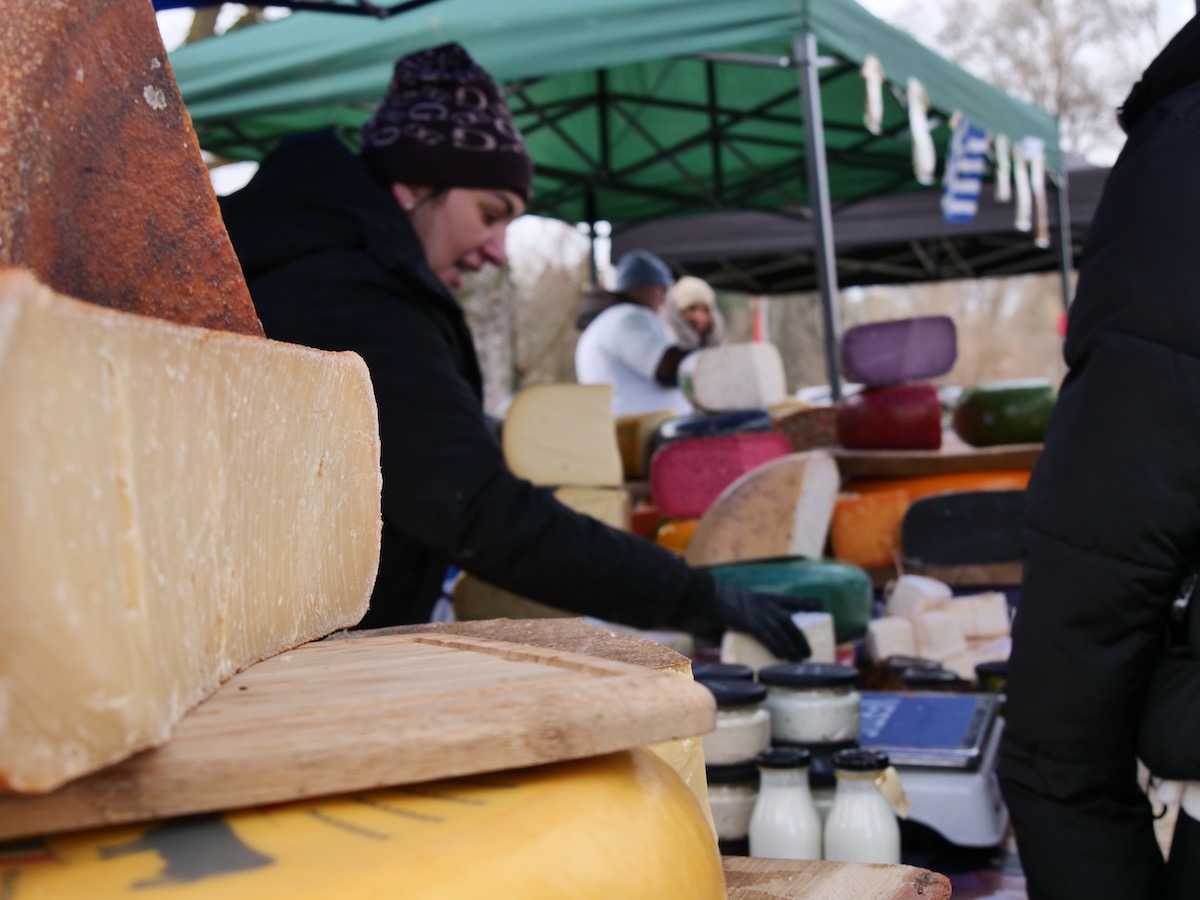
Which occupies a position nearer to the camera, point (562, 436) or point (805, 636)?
point (805, 636)

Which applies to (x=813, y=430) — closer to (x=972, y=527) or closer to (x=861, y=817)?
(x=972, y=527)

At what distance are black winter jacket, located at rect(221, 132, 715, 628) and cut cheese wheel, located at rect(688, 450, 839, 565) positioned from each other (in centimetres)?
66

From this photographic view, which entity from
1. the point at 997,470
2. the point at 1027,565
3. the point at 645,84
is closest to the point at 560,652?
the point at 1027,565

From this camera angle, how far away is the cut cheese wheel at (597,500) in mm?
2463

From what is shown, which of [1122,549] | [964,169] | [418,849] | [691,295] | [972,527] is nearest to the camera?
[418,849]

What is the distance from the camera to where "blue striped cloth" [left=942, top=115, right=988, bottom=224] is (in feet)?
18.8

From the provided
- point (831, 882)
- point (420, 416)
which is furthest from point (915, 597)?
point (831, 882)

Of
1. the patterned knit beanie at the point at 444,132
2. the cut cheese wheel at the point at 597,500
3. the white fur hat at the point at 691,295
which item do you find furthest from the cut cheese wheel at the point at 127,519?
the white fur hat at the point at 691,295

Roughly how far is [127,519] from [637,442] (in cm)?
310

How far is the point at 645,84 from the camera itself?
6637mm

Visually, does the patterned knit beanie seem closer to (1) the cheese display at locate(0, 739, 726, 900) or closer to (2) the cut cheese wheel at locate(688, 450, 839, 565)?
(2) the cut cheese wheel at locate(688, 450, 839, 565)

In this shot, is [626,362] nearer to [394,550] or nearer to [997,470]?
[997,470]

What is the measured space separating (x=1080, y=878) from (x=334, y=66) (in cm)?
330

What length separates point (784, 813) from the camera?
131 centimetres
